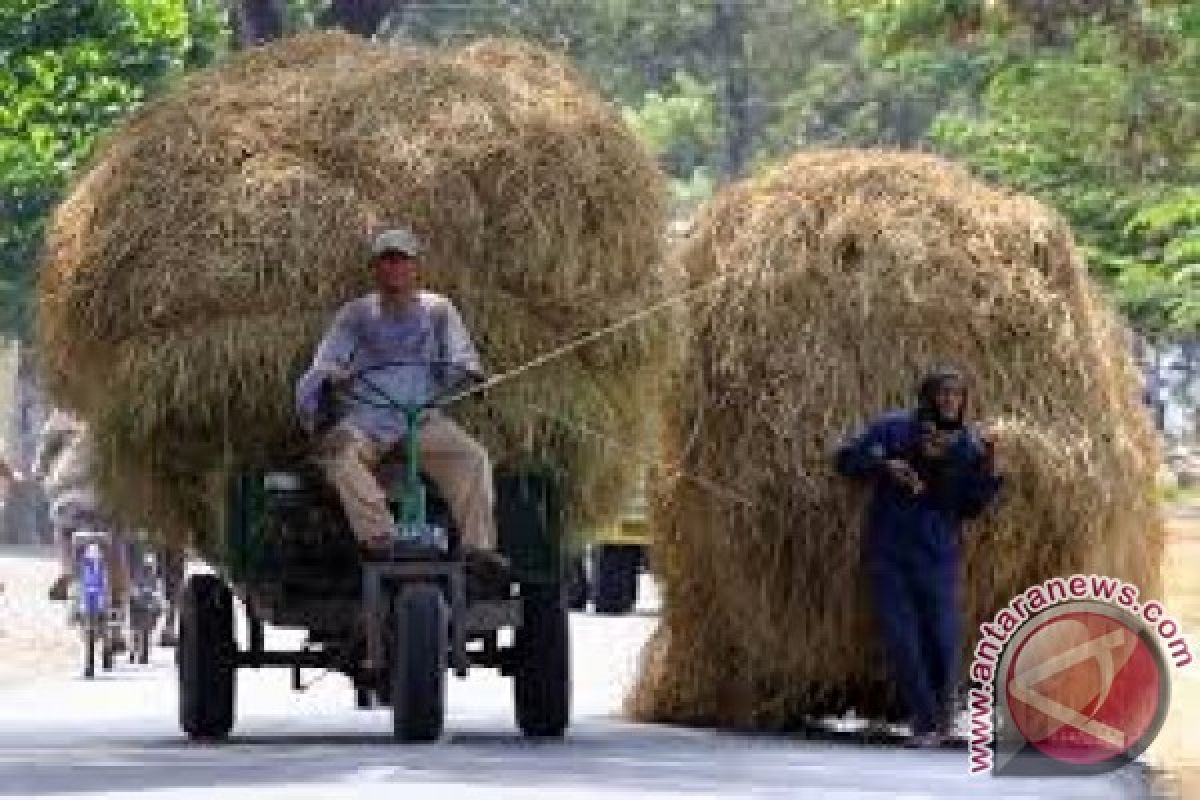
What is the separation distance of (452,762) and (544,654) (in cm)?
216

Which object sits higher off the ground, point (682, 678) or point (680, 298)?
point (680, 298)

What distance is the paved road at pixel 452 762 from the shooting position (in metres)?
14.5

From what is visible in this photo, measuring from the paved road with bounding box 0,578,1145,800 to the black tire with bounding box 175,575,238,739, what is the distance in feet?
0.41

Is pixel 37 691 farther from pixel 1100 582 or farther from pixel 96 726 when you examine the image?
pixel 1100 582

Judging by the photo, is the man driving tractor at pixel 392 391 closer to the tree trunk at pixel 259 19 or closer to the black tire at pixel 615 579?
the black tire at pixel 615 579

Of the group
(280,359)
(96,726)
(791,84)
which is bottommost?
(96,726)

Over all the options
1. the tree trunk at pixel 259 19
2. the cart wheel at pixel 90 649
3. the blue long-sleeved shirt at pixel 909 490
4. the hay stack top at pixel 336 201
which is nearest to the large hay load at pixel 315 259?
the hay stack top at pixel 336 201

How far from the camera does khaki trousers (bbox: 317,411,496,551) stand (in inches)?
662

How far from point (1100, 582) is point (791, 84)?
2839 inches

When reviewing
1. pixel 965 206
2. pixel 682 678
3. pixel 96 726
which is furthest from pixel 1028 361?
pixel 96 726

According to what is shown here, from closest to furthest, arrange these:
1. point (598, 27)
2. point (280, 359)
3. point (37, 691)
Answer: point (280, 359) → point (37, 691) → point (598, 27)

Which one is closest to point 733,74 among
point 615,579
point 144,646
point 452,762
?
point 615,579

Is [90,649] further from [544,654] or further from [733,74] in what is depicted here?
[733,74]

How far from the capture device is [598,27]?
86.2 meters
